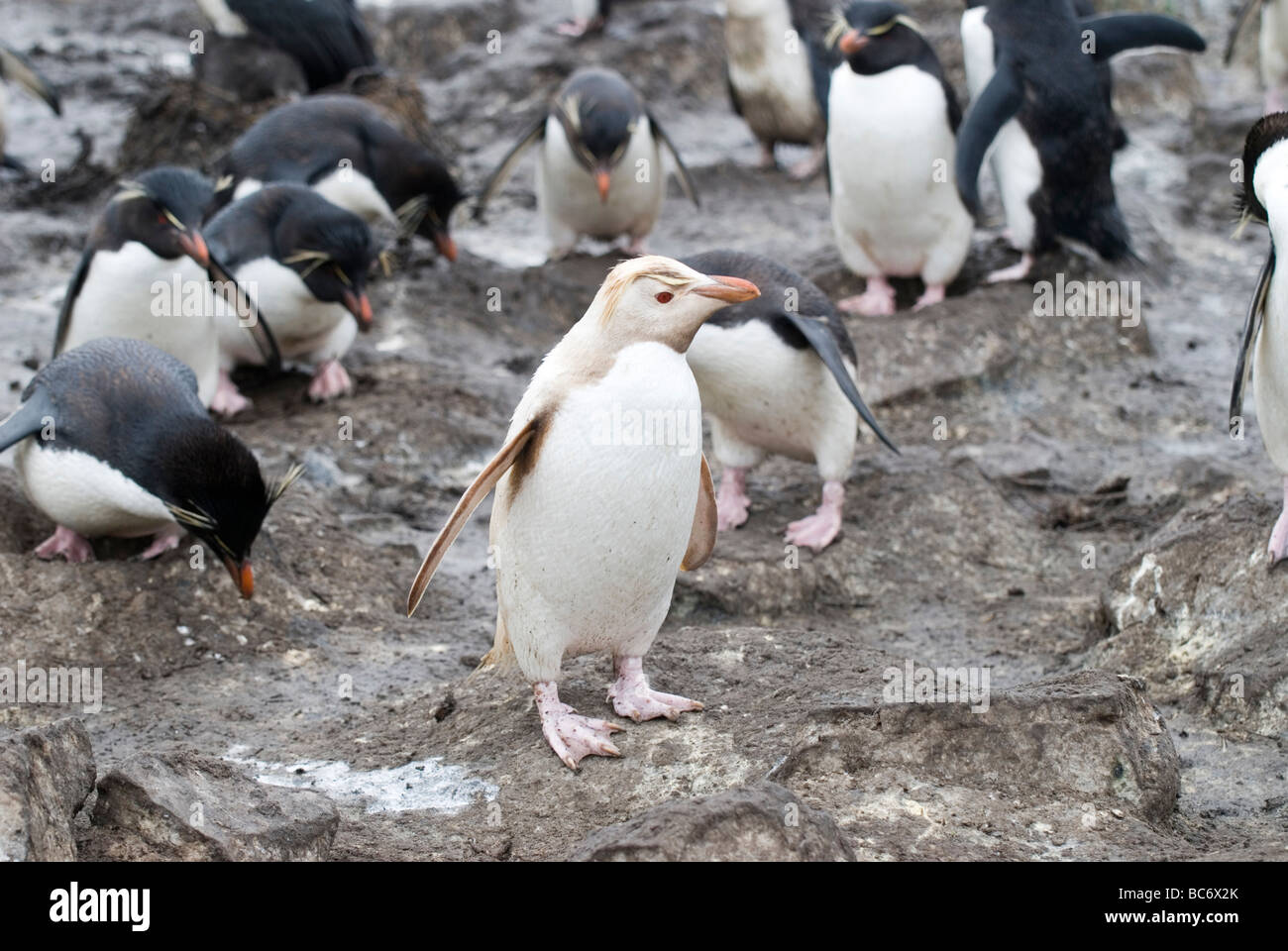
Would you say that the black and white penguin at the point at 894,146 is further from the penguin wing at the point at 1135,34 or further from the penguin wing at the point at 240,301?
the penguin wing at the point at 240,301

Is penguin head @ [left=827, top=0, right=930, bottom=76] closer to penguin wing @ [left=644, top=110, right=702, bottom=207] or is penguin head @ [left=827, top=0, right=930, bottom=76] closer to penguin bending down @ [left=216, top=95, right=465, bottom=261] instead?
penguin wing @ [left=644, top=110, right=702, bottom=207]

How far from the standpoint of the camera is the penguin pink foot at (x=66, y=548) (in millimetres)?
4605

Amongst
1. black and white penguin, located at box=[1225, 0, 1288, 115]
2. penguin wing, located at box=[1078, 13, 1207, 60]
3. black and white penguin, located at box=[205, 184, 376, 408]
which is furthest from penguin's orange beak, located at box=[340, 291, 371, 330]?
black and white penguin, located at box=[1225, 0, 1288, 115]

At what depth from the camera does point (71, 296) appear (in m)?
6.00

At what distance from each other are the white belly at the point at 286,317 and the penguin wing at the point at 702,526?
2924 mm

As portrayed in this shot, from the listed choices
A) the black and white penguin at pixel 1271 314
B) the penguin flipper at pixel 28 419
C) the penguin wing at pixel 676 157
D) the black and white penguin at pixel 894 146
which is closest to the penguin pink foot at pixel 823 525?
the black and white penguin at pixel 1271 314

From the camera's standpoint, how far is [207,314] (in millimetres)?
5961

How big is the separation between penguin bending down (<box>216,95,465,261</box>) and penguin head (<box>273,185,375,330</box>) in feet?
3.82

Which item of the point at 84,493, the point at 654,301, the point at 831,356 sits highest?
the point at 654,301

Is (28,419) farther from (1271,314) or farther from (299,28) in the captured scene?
(299,28)

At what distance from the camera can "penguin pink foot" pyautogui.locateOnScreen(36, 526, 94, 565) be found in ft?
15.1

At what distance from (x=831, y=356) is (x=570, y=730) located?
71.2 inches

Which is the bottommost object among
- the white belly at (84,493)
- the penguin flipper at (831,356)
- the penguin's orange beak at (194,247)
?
the white belly at (84,493)

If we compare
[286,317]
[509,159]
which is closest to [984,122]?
[509,159]
